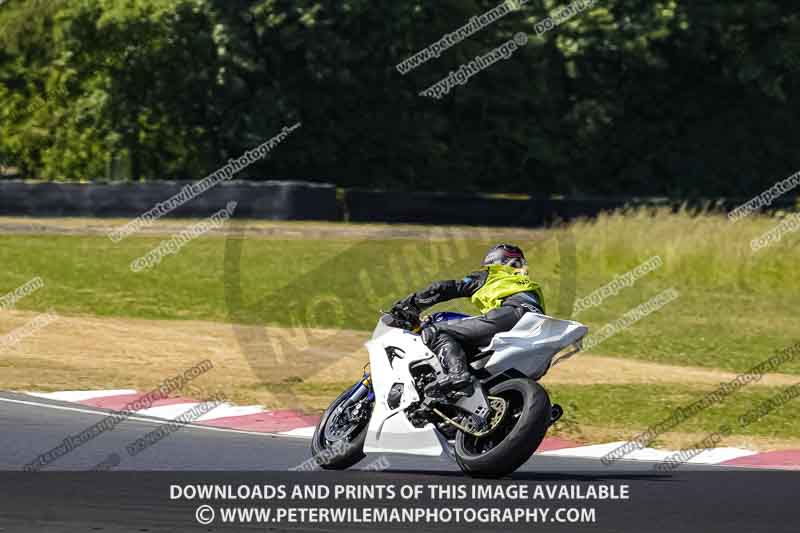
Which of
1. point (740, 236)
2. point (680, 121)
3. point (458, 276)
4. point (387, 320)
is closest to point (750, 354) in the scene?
point (458, 276)

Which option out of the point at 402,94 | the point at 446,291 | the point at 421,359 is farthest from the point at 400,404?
the point at 402,94

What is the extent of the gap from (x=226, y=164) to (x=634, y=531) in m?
35.7

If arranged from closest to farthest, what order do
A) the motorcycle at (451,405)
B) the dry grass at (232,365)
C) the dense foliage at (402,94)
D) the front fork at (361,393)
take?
the motorcycle at (451,405), the front fork at (361,393), the dry grass at (232,365), the dense foliage at (402,94)

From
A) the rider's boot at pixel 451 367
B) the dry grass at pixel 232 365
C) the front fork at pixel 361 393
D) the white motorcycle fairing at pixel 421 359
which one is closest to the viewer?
the rider's boot at pixel 451 367

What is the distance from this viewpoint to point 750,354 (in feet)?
73.5

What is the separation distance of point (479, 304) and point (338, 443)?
148 cm

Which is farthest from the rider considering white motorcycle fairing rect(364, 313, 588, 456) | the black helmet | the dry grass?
the dry grass

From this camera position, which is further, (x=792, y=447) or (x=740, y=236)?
(x=740, y=236)

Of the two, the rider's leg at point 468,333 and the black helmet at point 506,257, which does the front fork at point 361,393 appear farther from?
the black helmet at point 506,257

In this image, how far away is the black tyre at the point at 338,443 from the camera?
11.0 metres

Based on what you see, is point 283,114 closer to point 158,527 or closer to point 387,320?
point 387,320

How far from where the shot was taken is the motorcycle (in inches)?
396

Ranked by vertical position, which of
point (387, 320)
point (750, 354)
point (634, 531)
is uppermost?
point (387, 320)

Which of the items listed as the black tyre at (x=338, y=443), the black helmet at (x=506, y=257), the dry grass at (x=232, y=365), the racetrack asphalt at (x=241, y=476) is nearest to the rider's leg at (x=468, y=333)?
the black helmet at (x=506, y=257)
